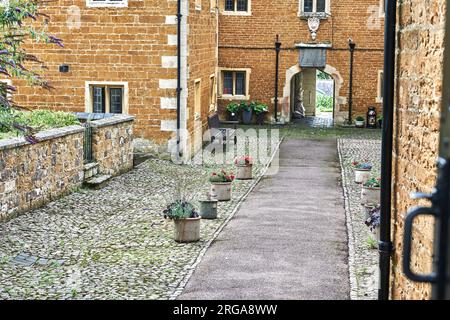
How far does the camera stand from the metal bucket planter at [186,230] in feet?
38.8

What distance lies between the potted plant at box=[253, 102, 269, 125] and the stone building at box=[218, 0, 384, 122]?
335 millimetres

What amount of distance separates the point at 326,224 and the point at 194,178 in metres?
5.72

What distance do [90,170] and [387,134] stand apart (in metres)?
12.0

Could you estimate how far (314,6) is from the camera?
30.2m

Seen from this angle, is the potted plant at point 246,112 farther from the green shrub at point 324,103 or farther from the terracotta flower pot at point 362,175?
the terracotta flower pot at point 362,175

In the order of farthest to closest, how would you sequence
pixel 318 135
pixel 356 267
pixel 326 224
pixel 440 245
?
pixel 318 135
pixel 326 224
pixel 356 267
pixel 440 245

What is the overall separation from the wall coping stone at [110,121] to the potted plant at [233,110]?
11.3 metres

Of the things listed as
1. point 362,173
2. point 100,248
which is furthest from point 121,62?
point 100,248

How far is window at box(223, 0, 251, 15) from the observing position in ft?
100

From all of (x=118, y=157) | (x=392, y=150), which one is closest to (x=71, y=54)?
(x=118, y=157)

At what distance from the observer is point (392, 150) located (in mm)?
5520

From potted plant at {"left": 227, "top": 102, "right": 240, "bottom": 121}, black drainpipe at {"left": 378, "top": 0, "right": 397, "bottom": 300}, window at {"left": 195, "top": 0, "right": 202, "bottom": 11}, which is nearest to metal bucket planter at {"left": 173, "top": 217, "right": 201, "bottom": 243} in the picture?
black drainpipe at {"left": 378, "top": 0, "right": 397, "bottom": 300}

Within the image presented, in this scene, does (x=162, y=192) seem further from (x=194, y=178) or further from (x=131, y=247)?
Result: (x=131, y=247)

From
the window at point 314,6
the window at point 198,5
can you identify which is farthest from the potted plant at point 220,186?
the window at point 314,6
